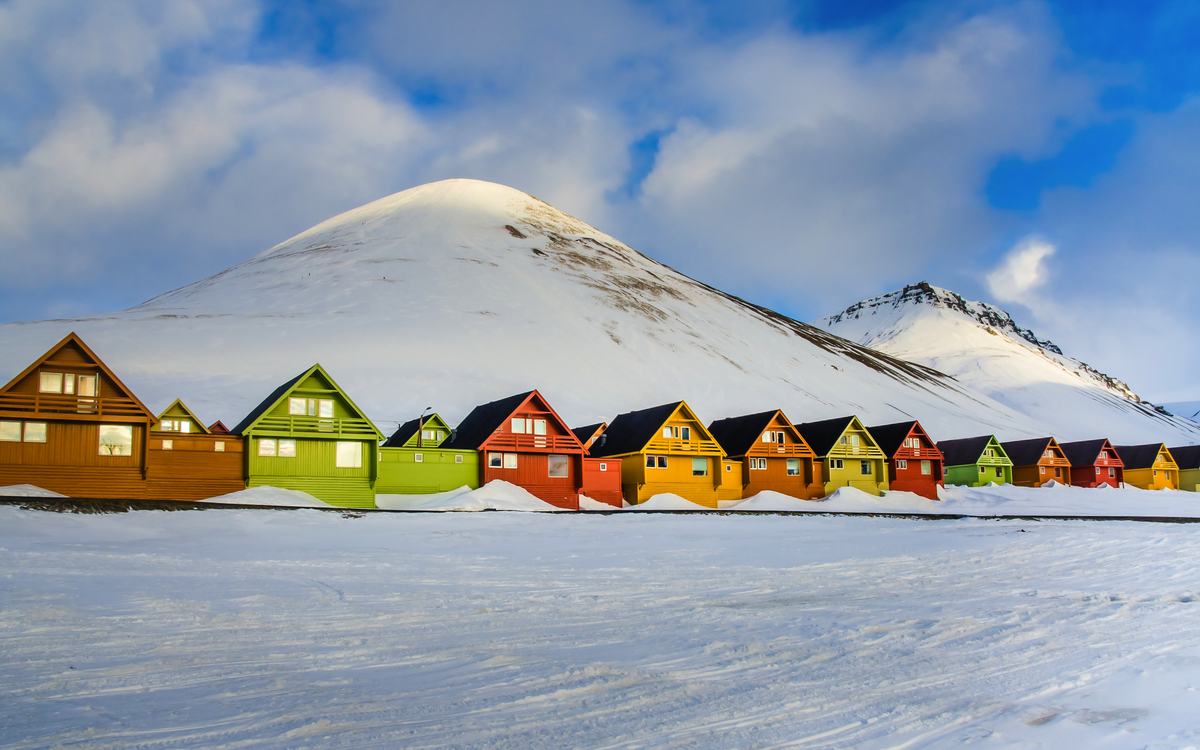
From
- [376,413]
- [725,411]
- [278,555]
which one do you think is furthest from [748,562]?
[725,411]

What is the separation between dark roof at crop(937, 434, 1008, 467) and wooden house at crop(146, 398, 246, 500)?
58.5 m

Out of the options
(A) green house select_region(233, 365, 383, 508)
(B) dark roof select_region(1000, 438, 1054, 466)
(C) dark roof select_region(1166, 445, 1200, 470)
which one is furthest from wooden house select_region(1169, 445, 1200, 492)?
(A) green house select_region(233, 365, 383, 508)

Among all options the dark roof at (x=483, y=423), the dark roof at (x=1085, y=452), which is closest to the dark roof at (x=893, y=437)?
the dark roof at (x=483, y=423)

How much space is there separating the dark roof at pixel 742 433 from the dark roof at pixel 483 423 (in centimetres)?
1540

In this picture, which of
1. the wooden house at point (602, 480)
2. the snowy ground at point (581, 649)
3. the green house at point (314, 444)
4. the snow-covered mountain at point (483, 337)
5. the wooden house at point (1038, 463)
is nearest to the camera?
the snowy ground at point (581, 649)

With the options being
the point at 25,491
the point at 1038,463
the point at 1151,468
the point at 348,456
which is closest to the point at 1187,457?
the point at 1151,468

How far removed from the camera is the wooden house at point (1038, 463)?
76375 millimetres

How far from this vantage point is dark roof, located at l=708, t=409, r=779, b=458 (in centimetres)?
5438

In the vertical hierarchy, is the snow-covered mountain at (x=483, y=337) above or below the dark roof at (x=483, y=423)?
above

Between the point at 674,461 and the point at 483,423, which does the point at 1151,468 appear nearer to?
the point at 674,461

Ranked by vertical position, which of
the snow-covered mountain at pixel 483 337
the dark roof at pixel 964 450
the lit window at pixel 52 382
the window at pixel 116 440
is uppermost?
the snow-covered mountain at pixel 483 337

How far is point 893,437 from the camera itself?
62.3 meters

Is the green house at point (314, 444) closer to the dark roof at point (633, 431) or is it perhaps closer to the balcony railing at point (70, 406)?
the balcony railing at point (70, 406)

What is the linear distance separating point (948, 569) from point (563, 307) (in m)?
108
